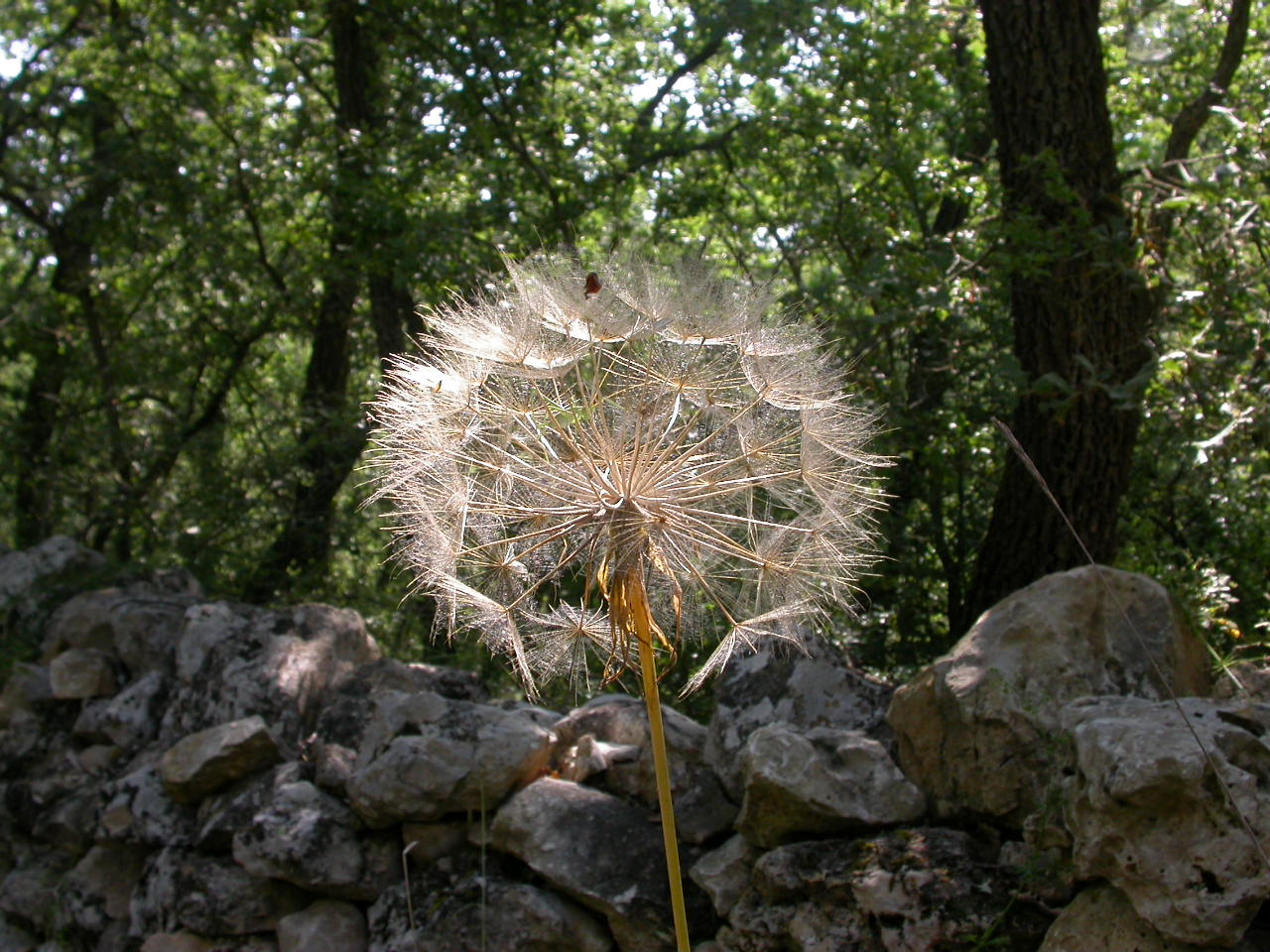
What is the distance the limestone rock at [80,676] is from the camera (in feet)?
18.8

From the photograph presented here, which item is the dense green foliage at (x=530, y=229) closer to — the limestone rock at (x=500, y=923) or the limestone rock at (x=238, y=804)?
the limestone rock at (x=500, y=923)

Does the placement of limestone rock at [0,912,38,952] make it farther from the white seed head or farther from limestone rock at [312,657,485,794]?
the white seed head


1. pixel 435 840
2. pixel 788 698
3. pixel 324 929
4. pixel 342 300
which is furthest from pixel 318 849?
pixel 342 300

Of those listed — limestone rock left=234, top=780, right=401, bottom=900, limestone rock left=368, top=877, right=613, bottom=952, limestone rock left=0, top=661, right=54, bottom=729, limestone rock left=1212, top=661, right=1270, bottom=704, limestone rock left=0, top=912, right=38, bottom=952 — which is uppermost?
limestone rock left=1212, top=661, right=1270, bottom=704

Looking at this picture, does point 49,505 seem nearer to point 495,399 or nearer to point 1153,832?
point 495,399

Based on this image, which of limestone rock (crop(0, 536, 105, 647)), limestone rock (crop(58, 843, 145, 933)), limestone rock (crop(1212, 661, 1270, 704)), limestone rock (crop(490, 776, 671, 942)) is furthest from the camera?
limestone rock (crop(0, 536, 105, 647))

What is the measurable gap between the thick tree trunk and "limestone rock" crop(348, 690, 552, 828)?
7.65ft

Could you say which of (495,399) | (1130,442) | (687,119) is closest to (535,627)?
(495,399)

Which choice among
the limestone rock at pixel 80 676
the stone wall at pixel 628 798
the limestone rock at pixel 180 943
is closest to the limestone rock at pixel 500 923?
the stone wall at pixel 628 798

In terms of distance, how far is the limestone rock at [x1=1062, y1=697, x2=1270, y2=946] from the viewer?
279 centimetres

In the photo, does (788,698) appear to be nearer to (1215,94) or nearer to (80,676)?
(80,676)

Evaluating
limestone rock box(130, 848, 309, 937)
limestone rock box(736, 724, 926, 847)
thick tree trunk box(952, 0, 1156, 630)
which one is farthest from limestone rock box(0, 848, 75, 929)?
thick tree trunk box(952, 0, 1156, 630)

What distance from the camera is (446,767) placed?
13.9 feet

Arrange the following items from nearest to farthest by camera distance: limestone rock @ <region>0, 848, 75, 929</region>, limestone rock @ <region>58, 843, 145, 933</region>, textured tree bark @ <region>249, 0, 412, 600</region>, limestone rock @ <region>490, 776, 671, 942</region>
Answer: limestone rock @ <region>490, 776, 671, 942</region>
limestone rock @ <region>58, 843, 145, 933</region>
limestone rock @ <region>0, 848, 75, 929</region>
textured tree bark @ <region>249, 0, 412, 600</region>
